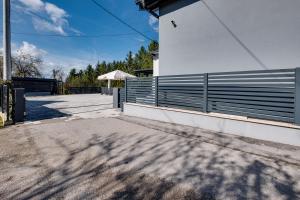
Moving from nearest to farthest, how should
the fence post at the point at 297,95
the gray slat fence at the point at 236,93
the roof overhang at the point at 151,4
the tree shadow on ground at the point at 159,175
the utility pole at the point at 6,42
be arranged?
the tree shadow on ground at the point at 159,175
the fence post at the point at 297,95
the gray slat fence at the point at 236,93
the utility pole at the point at 6,42
the roof overhang at the point at 151,4

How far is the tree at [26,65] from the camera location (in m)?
36.0

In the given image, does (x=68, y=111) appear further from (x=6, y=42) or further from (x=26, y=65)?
(x=26, y=65)

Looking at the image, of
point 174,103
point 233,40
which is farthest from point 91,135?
point 233,40

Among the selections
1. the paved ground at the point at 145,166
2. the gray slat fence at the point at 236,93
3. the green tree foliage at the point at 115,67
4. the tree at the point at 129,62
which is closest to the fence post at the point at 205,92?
the gray slat fence at the point at 236,93

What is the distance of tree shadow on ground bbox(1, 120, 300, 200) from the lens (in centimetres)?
265

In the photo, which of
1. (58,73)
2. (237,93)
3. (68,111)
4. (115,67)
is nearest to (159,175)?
(237,93)

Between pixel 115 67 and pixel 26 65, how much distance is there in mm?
17137

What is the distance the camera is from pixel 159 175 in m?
3.20

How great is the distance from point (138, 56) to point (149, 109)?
34178 mm

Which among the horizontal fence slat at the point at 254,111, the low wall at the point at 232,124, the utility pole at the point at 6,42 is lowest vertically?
the low wall at the point at 232,124

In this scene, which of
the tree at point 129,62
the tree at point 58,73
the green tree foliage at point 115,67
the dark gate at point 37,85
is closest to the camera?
the dark gate at point 37,85

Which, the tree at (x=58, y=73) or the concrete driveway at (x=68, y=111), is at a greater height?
the tree at (x=58, y=73)

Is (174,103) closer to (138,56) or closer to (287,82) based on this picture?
(287,82)

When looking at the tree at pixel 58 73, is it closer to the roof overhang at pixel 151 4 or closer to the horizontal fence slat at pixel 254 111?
the roof overhang at pixel 151 4
